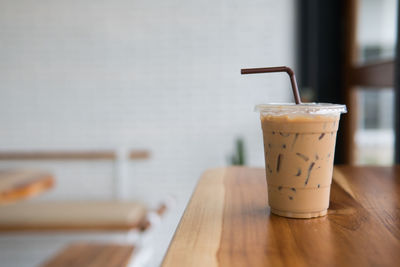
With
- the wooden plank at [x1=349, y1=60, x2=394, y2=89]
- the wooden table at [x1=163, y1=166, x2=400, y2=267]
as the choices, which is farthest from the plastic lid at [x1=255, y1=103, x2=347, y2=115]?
the wooden plank at [x1=349, y1=60, x2=394, y2=89]

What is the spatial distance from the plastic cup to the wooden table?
2 centimetres

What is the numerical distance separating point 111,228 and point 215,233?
2166 millimetres

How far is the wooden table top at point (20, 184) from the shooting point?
2.24 metres

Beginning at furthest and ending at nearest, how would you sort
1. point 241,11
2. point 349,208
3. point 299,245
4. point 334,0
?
1. point 241,11
2. point 334,0
3. point 349,208
4. point 299,245

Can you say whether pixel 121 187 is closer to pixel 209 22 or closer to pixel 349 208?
pixel 209 22

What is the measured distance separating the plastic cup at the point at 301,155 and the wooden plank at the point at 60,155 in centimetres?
269

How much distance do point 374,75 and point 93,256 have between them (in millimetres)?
1522

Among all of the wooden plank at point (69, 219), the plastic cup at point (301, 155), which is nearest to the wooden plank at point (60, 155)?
the wooden plank at point (69, 219)

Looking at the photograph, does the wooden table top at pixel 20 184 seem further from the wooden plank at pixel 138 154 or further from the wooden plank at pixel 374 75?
the wooden plank at pixel 374 75

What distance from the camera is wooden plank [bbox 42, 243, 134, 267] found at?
2.05 m

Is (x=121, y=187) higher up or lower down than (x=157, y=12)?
lower down

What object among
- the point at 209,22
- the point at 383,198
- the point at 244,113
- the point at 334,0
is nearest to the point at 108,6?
the point at 209,22

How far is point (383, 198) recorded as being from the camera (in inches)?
25.8

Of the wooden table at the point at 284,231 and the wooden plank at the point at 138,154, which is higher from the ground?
the wooden table at the point at 284,231
